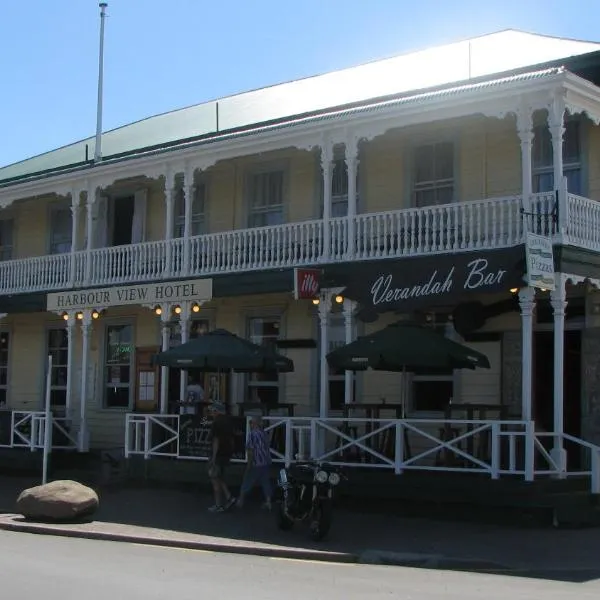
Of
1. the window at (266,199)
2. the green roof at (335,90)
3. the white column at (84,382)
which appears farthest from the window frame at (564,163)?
the white column at (84,382)

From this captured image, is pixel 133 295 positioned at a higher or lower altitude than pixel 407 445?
higher

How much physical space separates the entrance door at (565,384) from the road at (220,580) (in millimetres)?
6541

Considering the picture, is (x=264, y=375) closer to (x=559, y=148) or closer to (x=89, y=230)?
(x=89, y=230)

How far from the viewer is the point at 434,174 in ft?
57.9

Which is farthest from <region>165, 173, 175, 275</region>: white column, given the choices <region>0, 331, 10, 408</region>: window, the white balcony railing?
<region>0, 331, 10, 408</region>: window

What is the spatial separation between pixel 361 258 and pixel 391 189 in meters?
2.37

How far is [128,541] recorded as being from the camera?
1268 cm

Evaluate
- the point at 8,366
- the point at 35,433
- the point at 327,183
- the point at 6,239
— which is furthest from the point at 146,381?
the point at 327,183

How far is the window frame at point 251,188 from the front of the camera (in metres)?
19.5

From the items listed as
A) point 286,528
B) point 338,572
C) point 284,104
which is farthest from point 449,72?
point 338,572

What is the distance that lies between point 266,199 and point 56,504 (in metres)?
8.26

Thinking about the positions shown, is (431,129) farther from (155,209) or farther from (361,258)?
(155,209)

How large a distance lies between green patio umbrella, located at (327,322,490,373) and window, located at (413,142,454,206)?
3.59 metres

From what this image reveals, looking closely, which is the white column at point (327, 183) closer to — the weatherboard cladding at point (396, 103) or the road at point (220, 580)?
the weatherboard cladding at point (396, 103)
